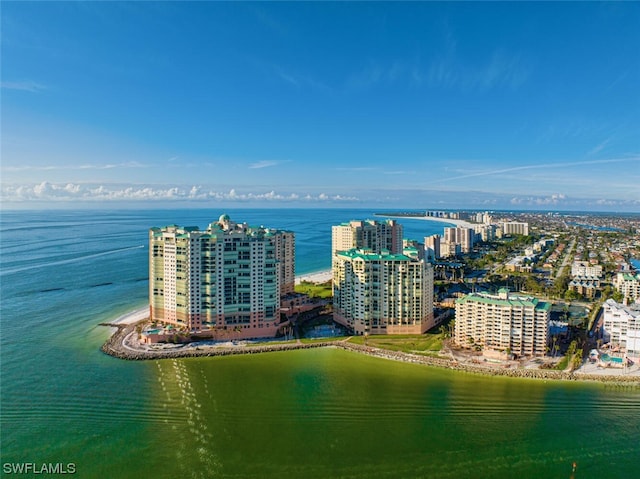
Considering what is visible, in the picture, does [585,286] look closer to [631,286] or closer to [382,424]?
[631,286]

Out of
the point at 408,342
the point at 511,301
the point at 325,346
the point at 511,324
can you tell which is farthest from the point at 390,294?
the point at 511,324

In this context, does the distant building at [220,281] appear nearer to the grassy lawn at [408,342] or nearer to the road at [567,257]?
the grassy lawn at [408,342]

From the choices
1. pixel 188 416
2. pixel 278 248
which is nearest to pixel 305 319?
pixel 278 248

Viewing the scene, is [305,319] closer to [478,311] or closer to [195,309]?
[195,309]

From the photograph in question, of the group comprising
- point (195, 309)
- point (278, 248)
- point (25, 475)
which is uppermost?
point (278, 248)

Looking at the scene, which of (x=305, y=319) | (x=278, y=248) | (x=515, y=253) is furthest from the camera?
(x=515, y=253)

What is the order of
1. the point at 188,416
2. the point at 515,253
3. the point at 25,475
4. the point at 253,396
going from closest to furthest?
1. the point at 25,475
2. the point at 188,416
3. the point at 253,396
4. the point at 515,253

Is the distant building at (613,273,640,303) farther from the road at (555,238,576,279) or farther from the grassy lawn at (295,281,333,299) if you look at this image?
the grassy lawn at (295,281,333,299)
